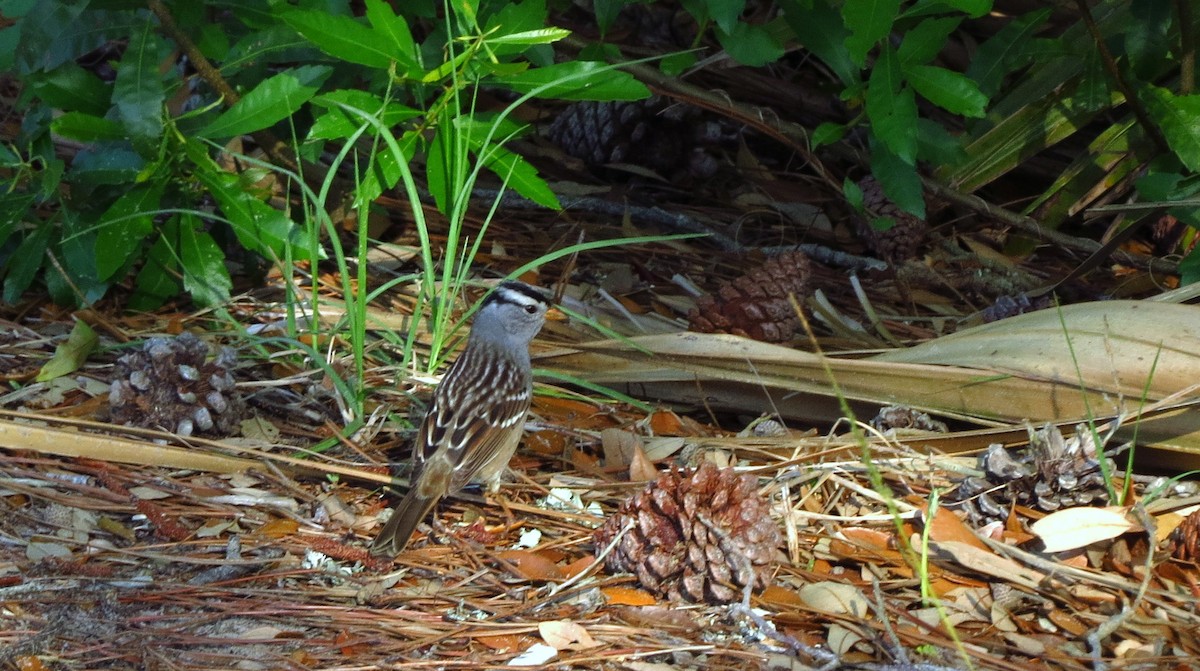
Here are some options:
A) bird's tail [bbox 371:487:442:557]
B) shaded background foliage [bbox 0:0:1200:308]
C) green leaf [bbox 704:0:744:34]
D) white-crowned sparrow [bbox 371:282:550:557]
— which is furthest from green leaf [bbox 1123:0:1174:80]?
bird's tail [bbox 371:487:442:557]

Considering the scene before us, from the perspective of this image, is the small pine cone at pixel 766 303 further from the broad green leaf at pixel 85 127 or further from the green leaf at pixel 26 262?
the green leaf at pixel 26 262

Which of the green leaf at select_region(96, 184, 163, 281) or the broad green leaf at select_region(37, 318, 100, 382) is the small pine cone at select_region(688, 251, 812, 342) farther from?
the broad green leaf at select_region(37, 318, 100, 382)

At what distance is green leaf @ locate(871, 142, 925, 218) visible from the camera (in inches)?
175

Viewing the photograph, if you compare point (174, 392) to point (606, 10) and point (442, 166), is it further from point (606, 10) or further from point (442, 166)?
point (606, 10)

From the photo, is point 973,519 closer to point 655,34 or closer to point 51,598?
point 51,598

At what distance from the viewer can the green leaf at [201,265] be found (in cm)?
454

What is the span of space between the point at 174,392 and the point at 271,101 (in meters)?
1.08

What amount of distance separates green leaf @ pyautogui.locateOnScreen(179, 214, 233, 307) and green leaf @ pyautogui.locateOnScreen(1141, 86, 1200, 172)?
3564mm

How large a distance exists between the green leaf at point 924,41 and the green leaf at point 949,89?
1.3 inches

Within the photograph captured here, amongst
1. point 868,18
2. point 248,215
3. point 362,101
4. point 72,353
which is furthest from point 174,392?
point 868,18

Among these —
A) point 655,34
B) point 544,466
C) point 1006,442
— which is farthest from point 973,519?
point 655,34

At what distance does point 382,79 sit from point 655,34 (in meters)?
2.61

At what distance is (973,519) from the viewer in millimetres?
3352

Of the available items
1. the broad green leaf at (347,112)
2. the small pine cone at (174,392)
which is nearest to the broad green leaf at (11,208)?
the small pine cone at (174,392)
